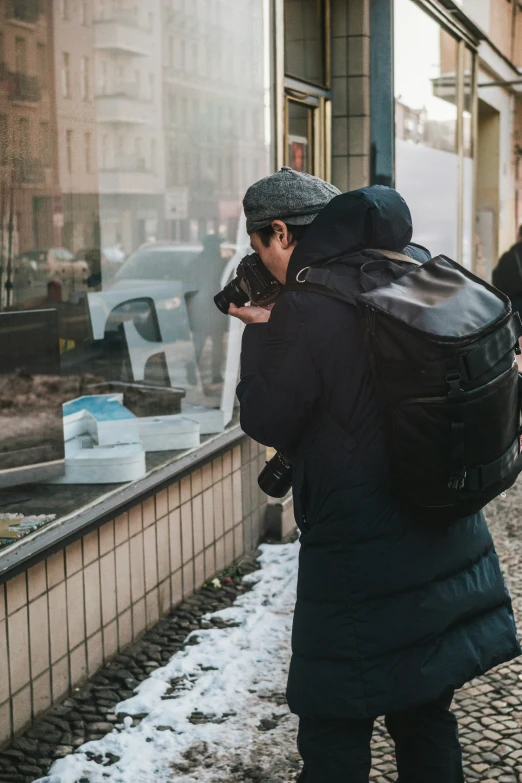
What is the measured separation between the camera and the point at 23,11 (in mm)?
4094

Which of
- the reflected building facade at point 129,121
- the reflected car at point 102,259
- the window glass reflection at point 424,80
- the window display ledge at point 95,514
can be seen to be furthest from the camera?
the window glass reflection at point 424,80

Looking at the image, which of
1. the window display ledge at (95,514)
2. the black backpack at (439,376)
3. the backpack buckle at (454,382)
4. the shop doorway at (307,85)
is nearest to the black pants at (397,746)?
the black backpack at (439,376)

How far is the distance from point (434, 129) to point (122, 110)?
580cm

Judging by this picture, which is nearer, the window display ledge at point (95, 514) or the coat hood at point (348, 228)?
the coat hood at point (348, 228)

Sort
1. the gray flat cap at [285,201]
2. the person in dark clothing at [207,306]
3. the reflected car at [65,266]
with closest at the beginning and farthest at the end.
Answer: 1. the gray flat cap at [285,201]
2. the reflected car at [65,266]
3. the person in dark clothing at [207,306]

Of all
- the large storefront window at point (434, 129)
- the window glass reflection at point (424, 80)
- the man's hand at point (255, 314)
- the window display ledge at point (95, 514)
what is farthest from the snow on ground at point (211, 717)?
the window glass reflection at point (424, 80)

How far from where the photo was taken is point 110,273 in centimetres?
486

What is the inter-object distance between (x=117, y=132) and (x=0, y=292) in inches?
48.8

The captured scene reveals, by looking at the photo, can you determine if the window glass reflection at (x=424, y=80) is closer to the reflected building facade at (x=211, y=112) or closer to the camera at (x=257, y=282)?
the reflected building facade at (x=211, y=112)

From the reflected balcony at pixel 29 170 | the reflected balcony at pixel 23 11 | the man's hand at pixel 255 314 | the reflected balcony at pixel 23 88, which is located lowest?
the man's hand at pixel 255 314

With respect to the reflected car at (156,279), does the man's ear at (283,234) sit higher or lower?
higher

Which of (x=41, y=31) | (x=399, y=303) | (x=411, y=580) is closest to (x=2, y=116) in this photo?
(x=41, y=31)

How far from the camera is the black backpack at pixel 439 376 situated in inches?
89.7

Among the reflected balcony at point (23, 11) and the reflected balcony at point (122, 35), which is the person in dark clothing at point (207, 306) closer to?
the reflected balcony at point (122, 35)
